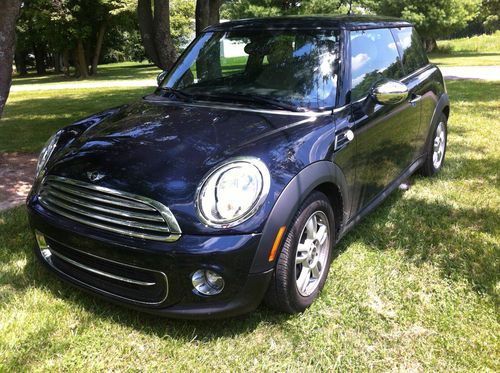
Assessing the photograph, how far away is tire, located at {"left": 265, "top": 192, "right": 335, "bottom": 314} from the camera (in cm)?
256

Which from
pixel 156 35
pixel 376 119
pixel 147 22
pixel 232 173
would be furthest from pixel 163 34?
pixel 232 173

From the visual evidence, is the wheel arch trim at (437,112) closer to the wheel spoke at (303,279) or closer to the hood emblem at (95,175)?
the wheel spoke at (303,279)

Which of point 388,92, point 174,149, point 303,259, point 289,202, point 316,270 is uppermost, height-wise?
point 388,92

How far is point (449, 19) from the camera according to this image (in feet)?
97.8

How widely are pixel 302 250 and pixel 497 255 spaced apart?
66.5 inches

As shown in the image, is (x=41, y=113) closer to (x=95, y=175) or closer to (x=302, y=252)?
(x=95, y=175)

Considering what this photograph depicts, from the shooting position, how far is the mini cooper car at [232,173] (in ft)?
7.84

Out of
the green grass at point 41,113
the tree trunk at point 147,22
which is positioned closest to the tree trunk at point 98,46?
the green grass at point 41,113

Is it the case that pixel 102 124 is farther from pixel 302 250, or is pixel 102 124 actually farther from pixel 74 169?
pixel 302 250

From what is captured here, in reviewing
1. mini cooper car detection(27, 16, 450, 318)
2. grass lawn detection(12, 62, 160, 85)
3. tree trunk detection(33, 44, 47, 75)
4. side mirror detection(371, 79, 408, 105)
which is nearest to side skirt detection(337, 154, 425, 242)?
mini cooper car detection(27, 16, 450, 318)

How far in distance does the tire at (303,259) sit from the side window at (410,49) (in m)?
2.12

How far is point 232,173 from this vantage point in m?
2.46

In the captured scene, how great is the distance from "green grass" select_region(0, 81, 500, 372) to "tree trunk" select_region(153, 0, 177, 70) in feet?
14.2

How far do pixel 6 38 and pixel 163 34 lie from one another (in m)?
2.59
